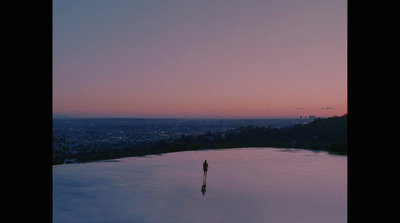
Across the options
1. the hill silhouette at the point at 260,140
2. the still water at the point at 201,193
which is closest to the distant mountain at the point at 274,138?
the hill silhouette at the point at 260,140

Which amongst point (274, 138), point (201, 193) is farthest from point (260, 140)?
point (201, 193)

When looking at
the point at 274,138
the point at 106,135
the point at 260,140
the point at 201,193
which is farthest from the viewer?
the point at 106,135

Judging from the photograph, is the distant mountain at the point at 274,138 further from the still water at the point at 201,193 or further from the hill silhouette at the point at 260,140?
the still water at the point at 201,193

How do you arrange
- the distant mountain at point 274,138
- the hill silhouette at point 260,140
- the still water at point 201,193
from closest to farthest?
the still water at point 201,193 → the hill silhouette at point 260,140 → the distant mountain at point 274,138

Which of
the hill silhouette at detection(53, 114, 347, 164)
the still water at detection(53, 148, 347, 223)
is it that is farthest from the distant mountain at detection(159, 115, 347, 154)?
the still water at detection(53, 148, 347, 223)

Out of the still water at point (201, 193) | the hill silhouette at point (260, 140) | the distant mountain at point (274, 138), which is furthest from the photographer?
the distant mountain at point (274, 138)

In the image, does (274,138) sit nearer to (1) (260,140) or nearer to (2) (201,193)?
(1) (260,140)

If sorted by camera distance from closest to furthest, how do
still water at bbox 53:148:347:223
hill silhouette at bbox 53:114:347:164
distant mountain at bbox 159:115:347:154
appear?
still water at bbox 53:148:347:223
hill silhouette at bbox 53:114:347:164
distant mountain at bbox 159:115:347:154

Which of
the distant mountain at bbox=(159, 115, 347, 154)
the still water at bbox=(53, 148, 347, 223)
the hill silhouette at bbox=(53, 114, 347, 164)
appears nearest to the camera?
the still water at bbox=(53, 148, 347, 223)

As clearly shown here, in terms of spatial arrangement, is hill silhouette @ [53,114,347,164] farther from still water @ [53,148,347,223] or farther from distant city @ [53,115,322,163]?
still water @ [53,148,347,223]
